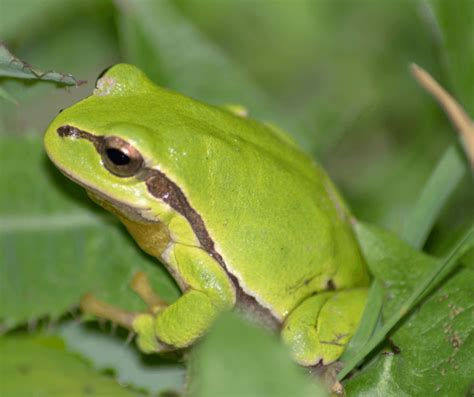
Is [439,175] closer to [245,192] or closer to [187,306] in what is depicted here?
[245,192]

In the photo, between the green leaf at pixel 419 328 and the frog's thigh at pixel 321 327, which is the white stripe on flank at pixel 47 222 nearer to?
the frog's thigh at pixel 321 327

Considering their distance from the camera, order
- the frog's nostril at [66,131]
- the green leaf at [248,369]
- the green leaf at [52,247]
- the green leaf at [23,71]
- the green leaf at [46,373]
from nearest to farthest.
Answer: the green leaf at [248,369] → the green leaf at [23,71] → the frog's nostril at [66,131] → the green leaf at [46,373] → the green leaf at [52,247]

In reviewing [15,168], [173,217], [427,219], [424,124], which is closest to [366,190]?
[424,124]

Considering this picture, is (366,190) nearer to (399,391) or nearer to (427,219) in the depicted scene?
(427,219)

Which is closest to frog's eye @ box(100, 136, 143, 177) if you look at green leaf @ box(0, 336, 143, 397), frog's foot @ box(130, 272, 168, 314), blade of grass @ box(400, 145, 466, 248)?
frog's foot @ box(130, 272, 168, 314)

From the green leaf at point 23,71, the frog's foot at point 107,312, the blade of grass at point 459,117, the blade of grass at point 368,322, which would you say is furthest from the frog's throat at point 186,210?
the blade of grass at point 459,117
